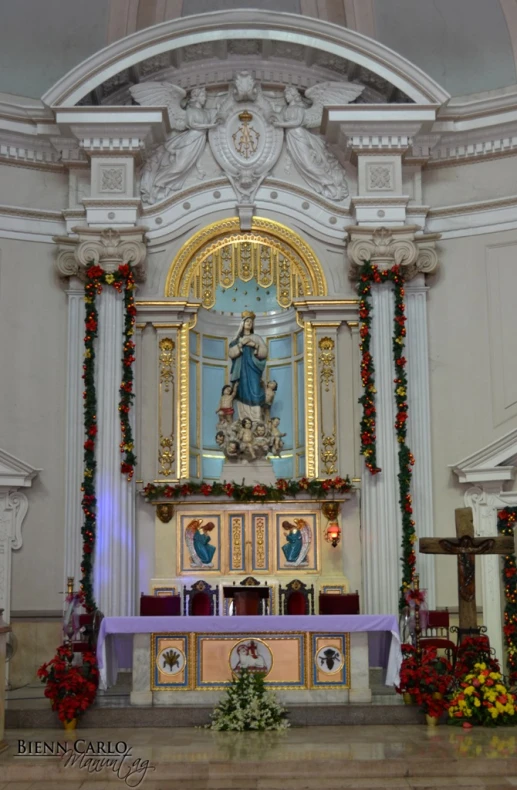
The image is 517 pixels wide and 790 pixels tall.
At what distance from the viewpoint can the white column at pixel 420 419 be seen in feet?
47.2

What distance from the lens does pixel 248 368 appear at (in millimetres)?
15531

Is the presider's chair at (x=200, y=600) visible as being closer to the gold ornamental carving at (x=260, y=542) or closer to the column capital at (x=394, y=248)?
the gold ornamental carving at (x=260, y=542)

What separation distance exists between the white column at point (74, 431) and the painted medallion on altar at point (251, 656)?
3329mm

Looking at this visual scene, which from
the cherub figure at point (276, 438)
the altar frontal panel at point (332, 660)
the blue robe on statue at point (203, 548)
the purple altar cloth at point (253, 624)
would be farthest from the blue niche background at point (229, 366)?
the altar frontal panel at point (332, 660)

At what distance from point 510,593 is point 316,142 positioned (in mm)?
6893

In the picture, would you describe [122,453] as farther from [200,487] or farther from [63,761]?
[63,761]

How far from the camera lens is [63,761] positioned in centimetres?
934

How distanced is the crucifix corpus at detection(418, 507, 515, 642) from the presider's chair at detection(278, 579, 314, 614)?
225 cm

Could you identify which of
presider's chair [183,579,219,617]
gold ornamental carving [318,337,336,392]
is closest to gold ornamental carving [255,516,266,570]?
presider's chair [183,579,219,617]

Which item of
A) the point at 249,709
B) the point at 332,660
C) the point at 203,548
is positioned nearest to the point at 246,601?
the point at 332,660

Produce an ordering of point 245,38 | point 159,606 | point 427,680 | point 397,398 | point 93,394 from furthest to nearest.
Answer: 1. point 245,38
2. point 397,398
3. point 93,394
4. point 159,606
5. point 427,680

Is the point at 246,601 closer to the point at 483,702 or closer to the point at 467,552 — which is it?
the point at 467,552

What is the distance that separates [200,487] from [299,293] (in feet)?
10.4

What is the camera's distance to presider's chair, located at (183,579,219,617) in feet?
45.5
